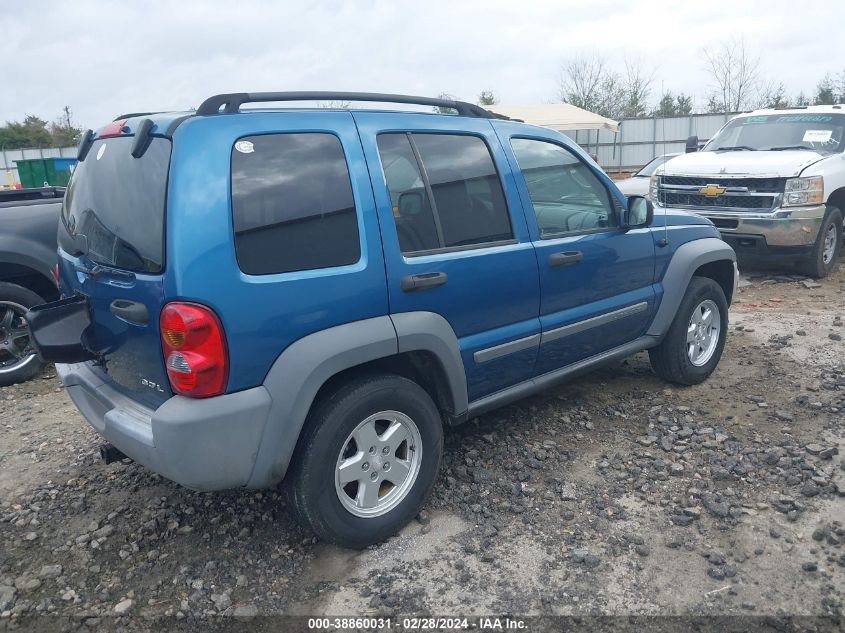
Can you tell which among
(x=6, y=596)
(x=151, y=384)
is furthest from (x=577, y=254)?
(x=6, y=596)

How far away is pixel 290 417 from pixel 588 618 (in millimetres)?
1388

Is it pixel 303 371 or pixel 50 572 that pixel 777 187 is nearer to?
pixel 303 371

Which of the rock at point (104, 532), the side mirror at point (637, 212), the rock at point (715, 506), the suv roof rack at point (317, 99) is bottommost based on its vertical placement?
the rock at point (715, 506)

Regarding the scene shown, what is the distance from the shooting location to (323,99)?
3.01m

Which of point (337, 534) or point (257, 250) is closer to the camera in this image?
point (257, 250)

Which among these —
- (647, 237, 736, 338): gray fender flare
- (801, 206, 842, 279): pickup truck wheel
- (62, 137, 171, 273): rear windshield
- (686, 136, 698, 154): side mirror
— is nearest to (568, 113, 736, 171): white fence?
(686, 136, 698, 154): side mirror

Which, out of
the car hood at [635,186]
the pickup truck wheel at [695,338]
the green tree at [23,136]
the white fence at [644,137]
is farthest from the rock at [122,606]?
the green tree at [23,136]

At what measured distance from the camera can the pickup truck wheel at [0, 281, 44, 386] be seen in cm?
527

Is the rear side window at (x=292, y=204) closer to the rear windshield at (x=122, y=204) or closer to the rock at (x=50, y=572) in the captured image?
the rear windshield at (x=122, y=204)

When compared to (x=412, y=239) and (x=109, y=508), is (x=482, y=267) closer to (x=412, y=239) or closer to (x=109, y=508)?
(x=412, y=239)

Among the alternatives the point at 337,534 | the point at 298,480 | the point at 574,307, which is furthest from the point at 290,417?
the point at 574,307

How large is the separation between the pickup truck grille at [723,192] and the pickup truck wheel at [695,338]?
3220 millimetres

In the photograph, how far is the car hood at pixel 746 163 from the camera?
8047 mm

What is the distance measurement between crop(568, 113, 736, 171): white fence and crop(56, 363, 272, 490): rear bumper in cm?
2520
